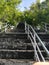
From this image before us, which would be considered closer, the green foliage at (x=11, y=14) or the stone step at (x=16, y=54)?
the stone step at (x=16, y=54)

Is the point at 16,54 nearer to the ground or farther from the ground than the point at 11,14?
nearer to the ground

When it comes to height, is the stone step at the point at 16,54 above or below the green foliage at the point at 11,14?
below

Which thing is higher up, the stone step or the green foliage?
the green foliage

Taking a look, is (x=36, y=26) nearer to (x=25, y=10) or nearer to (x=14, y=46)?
(x=25, y=10)

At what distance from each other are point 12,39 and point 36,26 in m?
7.66

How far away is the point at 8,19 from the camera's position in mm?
21125

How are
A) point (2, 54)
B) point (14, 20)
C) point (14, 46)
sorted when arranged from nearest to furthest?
point (2, 54) → point (14, 46) → point (14, 20)

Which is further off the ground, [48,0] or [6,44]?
[48,0]

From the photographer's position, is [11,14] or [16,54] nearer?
[16,54]

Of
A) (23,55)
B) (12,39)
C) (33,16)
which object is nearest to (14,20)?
(33,16)

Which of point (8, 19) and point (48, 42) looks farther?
point (8, 19)

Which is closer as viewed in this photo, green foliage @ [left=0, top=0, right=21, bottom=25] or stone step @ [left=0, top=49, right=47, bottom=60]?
stone step @ [left=0, top=49, right=47, bottom=60]

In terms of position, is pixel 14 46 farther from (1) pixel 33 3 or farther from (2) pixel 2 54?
(1) pixel 33 3

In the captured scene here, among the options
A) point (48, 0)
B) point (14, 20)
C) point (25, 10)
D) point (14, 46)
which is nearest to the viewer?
point (14, 46)
